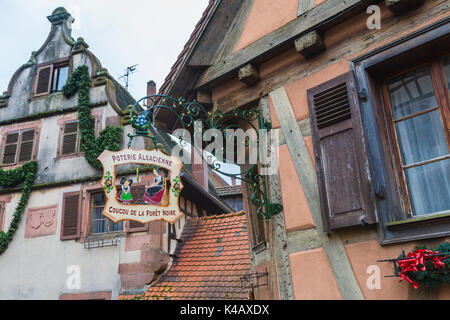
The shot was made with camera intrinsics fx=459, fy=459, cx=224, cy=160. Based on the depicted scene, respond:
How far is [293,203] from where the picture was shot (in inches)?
180

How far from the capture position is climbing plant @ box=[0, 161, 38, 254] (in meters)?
12.3

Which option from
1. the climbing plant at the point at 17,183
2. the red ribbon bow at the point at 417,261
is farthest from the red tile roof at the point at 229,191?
the red ribbon bow at the point at 417,261

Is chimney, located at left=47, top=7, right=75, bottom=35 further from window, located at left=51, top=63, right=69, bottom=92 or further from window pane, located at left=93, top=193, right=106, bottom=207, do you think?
window pane, located at left=93, top=193, right=106, bottom=207


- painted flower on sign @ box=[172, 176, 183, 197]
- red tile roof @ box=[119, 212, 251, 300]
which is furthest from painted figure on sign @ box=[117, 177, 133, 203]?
red tile roof @ box=[119, 212, 251, 300]

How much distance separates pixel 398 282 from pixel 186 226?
9.90m

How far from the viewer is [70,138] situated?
1310cm

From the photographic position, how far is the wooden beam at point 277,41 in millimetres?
4617

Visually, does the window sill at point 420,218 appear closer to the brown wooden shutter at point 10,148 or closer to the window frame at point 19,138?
the window frame at point 19,138

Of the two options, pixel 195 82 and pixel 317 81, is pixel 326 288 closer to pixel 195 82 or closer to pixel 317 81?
pixel 317 81

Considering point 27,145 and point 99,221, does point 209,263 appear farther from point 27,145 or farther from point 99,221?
point 27,145

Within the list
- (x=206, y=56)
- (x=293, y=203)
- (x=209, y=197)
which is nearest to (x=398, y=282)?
(x=293, y=203)

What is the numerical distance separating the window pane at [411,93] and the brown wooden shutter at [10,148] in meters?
12.0

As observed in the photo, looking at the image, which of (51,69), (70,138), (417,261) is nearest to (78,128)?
(70,138)

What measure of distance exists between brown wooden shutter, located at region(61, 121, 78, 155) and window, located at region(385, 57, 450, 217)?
10.5 meters
